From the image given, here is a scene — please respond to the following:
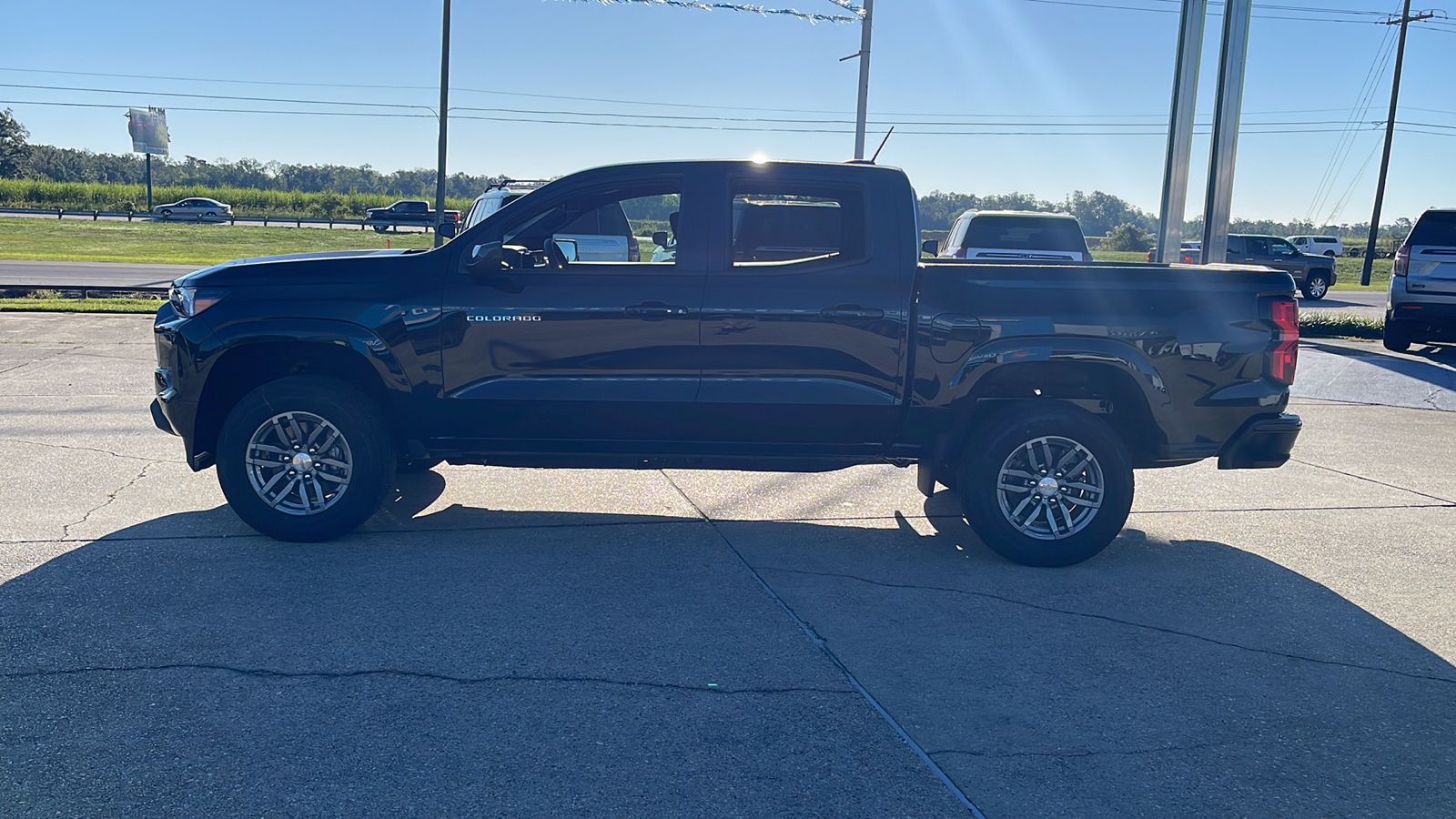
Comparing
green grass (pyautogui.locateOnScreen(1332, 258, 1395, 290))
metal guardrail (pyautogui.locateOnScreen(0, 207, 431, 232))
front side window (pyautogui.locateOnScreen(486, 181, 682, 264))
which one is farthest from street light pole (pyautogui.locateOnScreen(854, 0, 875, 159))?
metal guardrail (pyautogui.locateOnScreen(0, 207, 431, 232))

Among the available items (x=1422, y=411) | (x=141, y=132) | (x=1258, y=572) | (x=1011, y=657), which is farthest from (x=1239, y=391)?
(x=141, y=132)

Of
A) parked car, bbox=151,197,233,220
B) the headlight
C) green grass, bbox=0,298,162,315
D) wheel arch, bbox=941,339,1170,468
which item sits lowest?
green grass, bbox=0,298,162,315

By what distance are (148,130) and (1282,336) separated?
9982cm

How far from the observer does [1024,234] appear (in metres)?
16.8

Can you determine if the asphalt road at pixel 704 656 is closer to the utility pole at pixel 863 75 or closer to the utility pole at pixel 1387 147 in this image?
the utility pole at pixel 863 75

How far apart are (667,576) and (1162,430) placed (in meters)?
2.71

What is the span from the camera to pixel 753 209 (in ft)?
21.1

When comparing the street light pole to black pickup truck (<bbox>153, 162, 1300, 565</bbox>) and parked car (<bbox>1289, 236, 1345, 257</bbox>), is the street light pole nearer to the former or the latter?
black pickup truck (<bbox>153, 162, 1300, 565</bbox>)

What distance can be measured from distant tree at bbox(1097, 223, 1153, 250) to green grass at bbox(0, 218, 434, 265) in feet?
125

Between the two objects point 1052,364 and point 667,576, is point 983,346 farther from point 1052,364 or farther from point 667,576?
point 667,576

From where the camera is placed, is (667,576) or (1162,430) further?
(1162,430)

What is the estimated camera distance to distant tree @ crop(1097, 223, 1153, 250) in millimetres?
62031

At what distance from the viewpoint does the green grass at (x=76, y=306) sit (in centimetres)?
1619

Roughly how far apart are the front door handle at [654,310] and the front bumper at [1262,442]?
298 centimetres
